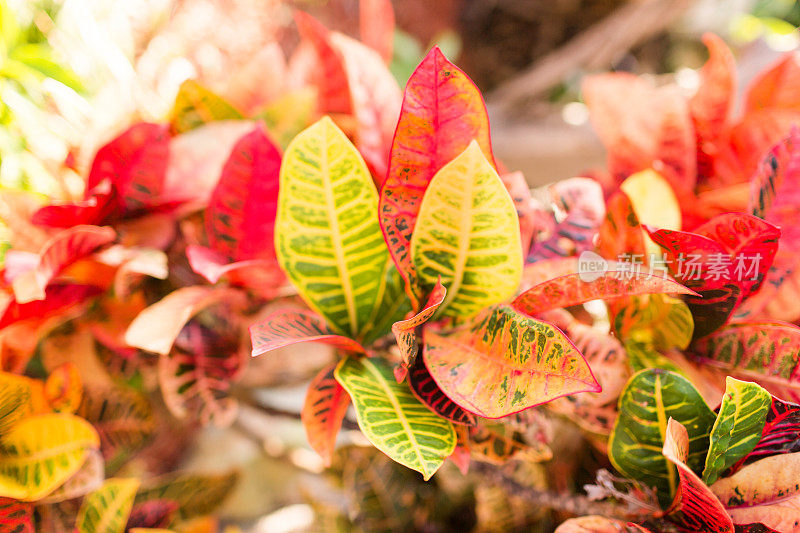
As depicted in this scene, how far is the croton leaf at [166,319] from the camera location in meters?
0.36

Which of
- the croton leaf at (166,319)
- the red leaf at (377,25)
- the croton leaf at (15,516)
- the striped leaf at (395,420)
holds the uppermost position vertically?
the red leaf at (377,25)

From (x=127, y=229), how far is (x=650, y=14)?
901 millimetres

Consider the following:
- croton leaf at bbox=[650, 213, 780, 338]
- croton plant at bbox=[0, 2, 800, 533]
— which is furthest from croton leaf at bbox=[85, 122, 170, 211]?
croton leaf at bbox=[650, 213, 780, 338]

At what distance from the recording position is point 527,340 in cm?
33

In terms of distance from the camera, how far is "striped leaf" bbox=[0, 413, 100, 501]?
1.38 feet

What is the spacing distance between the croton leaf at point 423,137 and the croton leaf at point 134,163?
0.23 m

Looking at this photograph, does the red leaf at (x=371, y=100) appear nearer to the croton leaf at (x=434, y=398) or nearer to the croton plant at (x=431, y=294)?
the croton plant at (x=431, y=294)

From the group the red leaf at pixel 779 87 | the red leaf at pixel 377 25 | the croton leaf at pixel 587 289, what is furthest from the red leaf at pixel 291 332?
the red leaf at pixel 779 87

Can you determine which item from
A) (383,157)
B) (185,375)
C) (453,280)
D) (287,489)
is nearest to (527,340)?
(453,280)

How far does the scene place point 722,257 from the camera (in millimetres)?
363

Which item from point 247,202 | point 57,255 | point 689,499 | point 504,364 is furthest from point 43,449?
point 689,499

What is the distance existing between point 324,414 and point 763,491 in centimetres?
31

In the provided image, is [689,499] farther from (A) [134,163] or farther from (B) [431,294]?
(A) [134,163]

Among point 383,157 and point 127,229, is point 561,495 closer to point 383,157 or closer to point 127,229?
point 383,157
